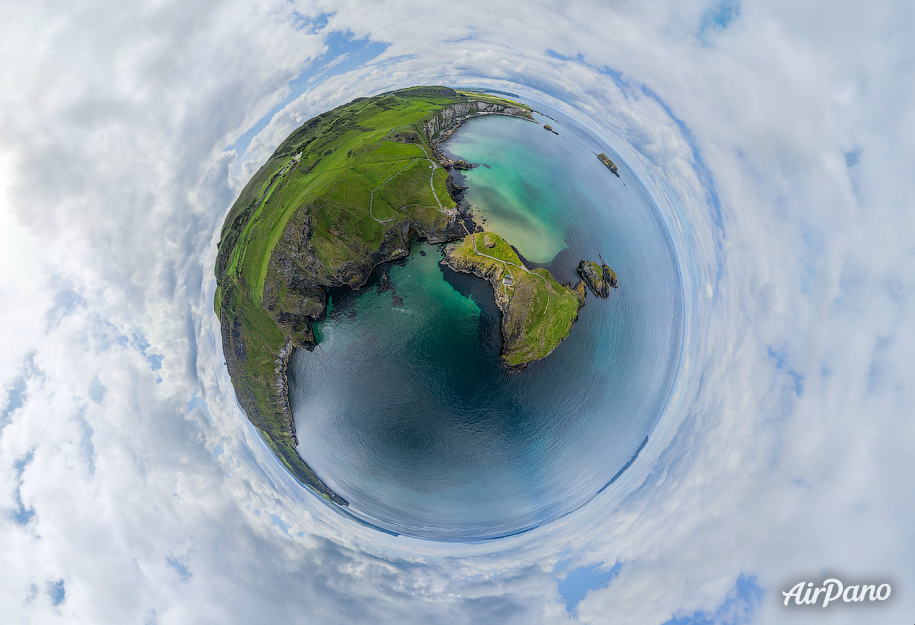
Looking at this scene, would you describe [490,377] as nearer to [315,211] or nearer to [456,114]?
[315,211]

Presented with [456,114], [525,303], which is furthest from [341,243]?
[456,114]

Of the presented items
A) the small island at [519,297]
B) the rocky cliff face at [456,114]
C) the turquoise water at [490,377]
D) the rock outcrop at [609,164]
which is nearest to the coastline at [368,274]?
the rocky cliff face at [456,114]

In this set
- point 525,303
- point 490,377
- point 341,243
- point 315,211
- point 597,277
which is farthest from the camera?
point 315,211

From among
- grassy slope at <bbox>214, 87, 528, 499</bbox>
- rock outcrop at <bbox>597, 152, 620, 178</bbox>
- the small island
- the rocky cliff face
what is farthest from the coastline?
rock outcrop at <bbox>597, 152, 620, 178</bbox>

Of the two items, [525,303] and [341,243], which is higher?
[341,243]

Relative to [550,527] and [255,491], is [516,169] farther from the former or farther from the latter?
[255,491]

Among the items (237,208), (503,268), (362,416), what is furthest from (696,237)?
(237,208)

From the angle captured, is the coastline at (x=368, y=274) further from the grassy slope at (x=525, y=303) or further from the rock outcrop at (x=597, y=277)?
the rock outcrop at (x=597, y=277)
